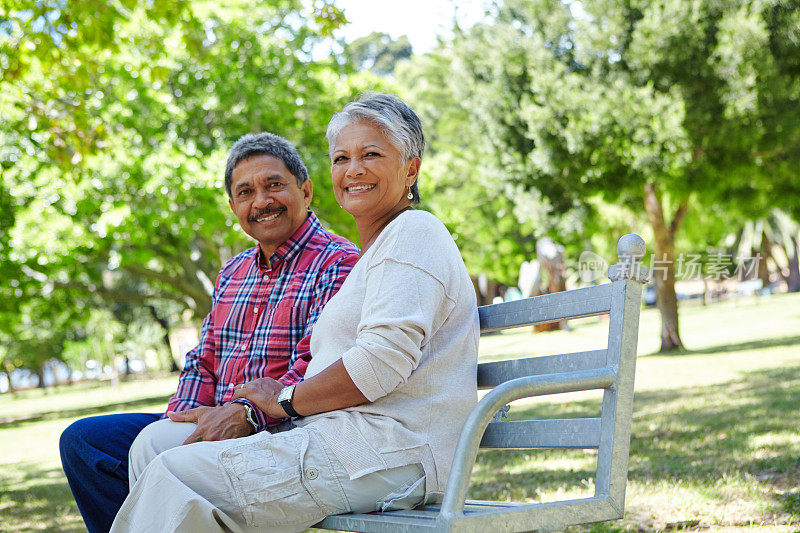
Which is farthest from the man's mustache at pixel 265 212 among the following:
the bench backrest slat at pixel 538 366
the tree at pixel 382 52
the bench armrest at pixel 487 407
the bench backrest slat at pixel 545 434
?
the tree at pixel 382 52

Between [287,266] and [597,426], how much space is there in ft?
4.92

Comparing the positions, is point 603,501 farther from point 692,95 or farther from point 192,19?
point 692,95

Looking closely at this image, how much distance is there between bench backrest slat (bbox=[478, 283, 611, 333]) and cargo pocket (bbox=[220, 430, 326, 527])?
807 mm

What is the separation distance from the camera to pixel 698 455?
19.7ft

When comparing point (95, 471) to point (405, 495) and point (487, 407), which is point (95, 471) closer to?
point (405, 495)

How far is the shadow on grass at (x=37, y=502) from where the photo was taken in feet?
19.7

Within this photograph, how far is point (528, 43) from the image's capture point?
17547mm

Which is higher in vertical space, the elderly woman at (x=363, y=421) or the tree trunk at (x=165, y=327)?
the elderly woman at (x=363, y=421)

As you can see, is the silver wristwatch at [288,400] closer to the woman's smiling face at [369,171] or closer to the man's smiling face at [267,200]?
the woman's smiling face at [369,171]

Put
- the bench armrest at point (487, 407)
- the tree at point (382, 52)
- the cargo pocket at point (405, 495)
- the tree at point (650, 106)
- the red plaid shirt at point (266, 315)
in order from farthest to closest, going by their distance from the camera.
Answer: the tree at point (382, 52)
the tree at point (650, 106)
the red plaid shirt at point (266, 315)
the cargo pocket at point (405, 495)
the bench armrest at point (487, 407)

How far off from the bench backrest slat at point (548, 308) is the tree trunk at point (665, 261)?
15.1 m

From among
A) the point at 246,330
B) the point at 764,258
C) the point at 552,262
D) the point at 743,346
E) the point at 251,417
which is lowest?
the point at 743,346

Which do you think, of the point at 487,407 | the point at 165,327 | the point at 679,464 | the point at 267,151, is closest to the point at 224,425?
the point at 487,407

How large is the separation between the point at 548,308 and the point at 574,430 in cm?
39
